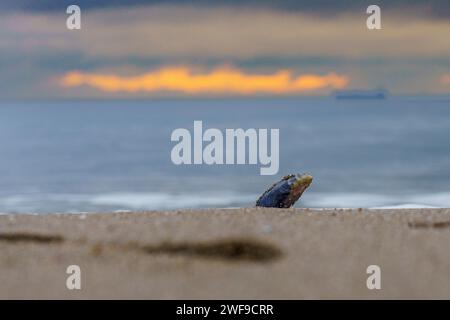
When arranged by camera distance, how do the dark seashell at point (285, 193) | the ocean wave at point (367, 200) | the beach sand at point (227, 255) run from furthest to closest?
the ocean wave at point (367, 200)
the dark seashell at point (285, 193)
the beach sand at point (227, 255)

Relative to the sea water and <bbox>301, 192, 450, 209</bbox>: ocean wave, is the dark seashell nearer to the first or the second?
the sea water

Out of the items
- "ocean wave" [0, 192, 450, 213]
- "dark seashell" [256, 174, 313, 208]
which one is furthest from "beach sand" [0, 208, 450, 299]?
"ocean wave" [0, 192, 450, 213]

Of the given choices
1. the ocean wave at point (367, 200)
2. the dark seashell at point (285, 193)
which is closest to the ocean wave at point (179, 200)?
the ocean wave at point (367, 200)

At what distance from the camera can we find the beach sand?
14.7 ft

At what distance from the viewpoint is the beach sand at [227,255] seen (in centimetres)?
448

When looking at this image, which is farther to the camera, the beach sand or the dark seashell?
the dark seashell

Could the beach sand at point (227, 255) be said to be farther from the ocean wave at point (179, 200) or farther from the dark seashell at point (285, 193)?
the ocean wave at point (179, 200)

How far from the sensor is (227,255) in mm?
5066

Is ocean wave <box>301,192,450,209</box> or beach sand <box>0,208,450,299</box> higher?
ocean wave <box>301,192,450,209</box>

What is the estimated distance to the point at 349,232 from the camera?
5.54 metres

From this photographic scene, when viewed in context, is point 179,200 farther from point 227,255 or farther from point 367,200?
point 227,255

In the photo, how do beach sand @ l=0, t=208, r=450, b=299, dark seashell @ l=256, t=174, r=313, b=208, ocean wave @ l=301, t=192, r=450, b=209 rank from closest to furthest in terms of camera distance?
beach sand @ l=0, t=208, r=450, b=299 < dark seashell @ l=256, t=174, r=313, b=208 < ocean wave @ l=301, t=192, r=450, b=209
